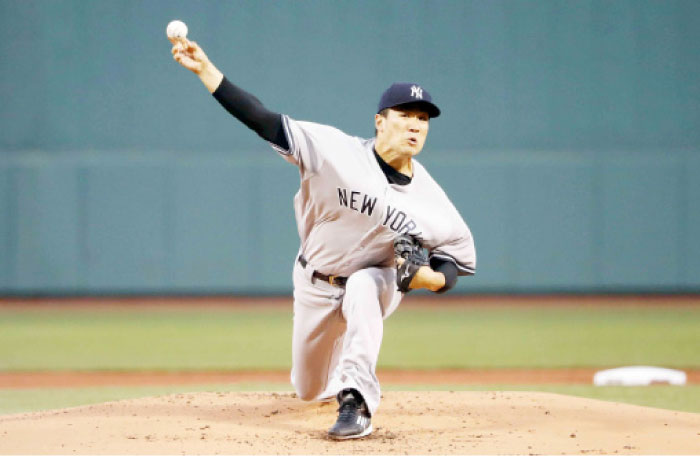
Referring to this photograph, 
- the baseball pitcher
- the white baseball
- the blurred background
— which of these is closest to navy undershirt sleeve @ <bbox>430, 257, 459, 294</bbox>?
the baseball pitcher

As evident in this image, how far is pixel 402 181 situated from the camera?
388cm

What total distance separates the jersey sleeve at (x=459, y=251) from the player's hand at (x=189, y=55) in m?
1.15

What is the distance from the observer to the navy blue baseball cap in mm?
3699

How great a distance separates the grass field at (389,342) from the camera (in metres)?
5.46

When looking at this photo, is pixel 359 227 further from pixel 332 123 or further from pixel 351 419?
pixel 332 123

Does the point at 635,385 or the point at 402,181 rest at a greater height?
the point at 402,181

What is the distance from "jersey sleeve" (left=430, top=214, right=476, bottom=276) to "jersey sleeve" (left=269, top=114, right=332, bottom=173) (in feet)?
1.91

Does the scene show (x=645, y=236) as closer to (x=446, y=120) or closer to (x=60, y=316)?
(x=446, y=120)

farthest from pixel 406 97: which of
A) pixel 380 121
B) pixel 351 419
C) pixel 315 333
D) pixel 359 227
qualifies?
pixel 351 419

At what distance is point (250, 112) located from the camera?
3.51m

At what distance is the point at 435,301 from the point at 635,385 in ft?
15.4

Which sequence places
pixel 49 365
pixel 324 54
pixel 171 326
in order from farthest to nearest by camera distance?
pixel 324 54, pixel 171 326, pixel 49 365

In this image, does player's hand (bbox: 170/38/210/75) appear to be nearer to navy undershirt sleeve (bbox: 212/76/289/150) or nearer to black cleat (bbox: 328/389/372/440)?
navy undershirt sleeve (bbox: 212/76/289/150)

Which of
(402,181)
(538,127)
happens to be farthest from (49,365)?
(538,127)
